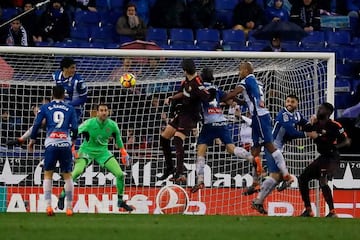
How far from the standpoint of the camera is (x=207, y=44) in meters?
27.3

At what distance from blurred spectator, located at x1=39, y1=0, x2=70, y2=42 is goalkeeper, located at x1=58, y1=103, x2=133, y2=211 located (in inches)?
219

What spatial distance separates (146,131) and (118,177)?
185cm

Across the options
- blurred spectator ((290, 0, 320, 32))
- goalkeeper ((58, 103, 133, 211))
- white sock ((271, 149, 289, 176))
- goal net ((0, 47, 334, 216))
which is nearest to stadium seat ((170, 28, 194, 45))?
blurred spectator ((290, 0, 320, 32))

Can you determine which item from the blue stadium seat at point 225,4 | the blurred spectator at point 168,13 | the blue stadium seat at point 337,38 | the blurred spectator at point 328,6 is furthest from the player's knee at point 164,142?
the blurred spectator at point 328,6

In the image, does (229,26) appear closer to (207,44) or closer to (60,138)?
(207,44)

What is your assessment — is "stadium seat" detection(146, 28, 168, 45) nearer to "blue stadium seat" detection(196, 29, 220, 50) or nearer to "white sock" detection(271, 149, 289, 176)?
"blue stadium seat" detection(196, 29, 220, 50)

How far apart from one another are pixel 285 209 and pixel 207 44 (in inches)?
241

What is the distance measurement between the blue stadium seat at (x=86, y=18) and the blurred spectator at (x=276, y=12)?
4.00m

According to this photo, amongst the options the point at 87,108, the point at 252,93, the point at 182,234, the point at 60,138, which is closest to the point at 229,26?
the point at 87,108

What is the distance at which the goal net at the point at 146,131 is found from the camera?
21.9 m

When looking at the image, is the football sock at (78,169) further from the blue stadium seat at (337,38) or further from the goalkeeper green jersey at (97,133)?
the blue stadium seat at (337,38)

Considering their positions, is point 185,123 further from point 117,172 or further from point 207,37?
point 207,37

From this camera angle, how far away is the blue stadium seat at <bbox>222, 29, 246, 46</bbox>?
27453 millimetres

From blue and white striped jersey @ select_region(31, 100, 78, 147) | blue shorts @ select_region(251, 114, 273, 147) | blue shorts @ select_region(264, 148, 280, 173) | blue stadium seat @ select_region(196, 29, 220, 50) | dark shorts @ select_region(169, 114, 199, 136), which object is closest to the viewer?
blue and white striped jersey @ select_region(31, 100, 78, 147)
